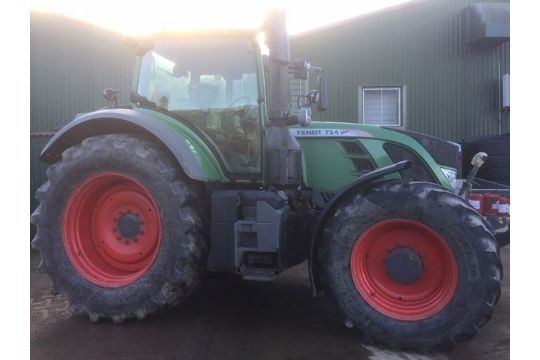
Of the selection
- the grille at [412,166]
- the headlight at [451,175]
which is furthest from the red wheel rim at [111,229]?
the headlight at [451,175]

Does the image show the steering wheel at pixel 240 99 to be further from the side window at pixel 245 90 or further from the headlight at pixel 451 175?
the headlight at pixel 451 175

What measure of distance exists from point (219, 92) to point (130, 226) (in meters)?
1.39

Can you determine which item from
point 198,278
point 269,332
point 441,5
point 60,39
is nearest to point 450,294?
point 269,332

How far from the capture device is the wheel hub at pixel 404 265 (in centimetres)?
327

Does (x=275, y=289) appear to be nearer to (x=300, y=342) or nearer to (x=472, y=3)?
(x=300, y=342)

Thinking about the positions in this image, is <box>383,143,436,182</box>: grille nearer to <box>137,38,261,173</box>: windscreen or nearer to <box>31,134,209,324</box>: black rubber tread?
<box>137,38,261,173</box>: windscreen

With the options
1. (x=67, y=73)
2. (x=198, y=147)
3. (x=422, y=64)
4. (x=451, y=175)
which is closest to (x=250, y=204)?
(x=198, y=147)

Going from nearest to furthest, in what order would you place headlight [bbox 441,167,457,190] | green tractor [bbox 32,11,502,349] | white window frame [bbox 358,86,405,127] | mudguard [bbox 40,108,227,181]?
green tractor [bbox 32,11,502,349] → mudguard [bbox 40,108,227,181] → headlight [bbox 441,167,457,190] → white window frame [bbox 358,86,405,127]

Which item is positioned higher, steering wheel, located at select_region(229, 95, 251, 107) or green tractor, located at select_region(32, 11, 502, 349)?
steering wheel, located at select_region(229, 95, 251, 107)

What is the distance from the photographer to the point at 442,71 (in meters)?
10.2

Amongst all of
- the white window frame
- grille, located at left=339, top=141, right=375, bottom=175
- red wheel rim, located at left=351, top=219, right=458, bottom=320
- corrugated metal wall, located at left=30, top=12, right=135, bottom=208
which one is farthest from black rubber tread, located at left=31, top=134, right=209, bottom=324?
the white window frame

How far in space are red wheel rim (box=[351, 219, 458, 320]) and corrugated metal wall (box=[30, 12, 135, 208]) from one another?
20.0 feet

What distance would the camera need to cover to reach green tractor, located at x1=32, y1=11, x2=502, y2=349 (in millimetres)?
3207

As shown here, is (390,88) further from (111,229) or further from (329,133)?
(111,229)
